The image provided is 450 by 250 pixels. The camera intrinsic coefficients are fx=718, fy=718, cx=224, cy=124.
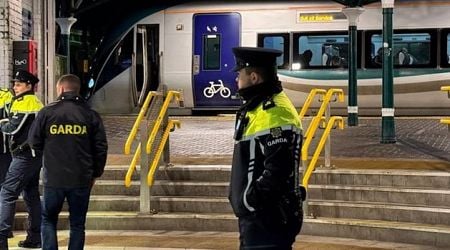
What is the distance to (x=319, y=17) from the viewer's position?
18.2 metres

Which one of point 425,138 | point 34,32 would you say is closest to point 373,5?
point 425,138

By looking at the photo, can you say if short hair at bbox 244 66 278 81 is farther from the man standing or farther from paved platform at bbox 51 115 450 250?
paved platform at bbox 51 115 450 250

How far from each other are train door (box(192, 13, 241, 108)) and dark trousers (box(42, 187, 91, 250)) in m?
12.7

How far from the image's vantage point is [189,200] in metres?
→ 8.75

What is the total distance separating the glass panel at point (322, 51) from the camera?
18.2m

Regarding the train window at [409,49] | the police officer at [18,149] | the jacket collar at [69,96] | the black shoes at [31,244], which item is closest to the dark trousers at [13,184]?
the police officer at [18,149]

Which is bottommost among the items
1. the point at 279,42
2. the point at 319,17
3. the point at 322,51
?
the point at 322,51

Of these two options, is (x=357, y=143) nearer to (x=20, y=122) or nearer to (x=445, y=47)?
(x=445, y=47)

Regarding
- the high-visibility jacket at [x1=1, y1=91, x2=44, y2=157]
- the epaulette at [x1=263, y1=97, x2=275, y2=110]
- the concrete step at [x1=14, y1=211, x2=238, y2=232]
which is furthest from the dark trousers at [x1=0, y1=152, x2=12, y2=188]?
the epaulette at [x1=263, y1=97, x2=275, y2=110]

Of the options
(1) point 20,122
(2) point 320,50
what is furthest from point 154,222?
(2) point 320,50

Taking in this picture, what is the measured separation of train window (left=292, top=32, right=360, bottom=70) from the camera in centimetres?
1819

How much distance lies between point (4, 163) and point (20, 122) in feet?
2.68

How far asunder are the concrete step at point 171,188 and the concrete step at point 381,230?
4.45 ft

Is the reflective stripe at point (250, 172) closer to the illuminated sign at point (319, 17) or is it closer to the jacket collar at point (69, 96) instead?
the jacket collar at point (69, 96)
